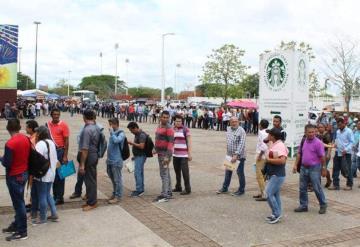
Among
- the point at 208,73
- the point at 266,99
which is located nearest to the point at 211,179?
the point at 266,99

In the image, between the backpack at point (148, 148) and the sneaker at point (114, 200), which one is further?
A: the backpack at point (148, 148)

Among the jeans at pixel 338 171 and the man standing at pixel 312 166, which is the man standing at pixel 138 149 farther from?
the jeans at pixel 338 171

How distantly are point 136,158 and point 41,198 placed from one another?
2.44 meters

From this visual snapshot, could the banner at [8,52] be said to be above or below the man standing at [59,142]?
above

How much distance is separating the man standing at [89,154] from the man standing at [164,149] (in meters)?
1.27

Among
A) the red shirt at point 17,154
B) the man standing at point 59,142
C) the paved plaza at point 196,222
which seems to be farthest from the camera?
the man standing at point 59,142

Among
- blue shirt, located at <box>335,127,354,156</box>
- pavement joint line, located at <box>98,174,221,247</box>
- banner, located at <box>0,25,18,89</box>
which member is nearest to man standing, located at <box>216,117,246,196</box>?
pavement joint line, located at <box>98,174,221,247</box>

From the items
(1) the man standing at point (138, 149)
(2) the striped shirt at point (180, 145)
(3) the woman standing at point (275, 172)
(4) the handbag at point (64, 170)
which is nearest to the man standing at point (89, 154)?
(4) the handbag at point (64, 170)

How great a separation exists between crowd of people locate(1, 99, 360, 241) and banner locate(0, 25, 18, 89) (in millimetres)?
30419

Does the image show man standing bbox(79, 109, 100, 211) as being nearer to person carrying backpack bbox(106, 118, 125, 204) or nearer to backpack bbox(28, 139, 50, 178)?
person carrying backpack bbox(106, 118, 125, 204)

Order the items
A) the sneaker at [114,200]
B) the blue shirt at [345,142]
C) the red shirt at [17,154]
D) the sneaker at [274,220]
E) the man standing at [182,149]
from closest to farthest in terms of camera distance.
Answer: the red shirt at [17,154]
the sneaker at [274,220]
the sneaker at [114,200]
the man standing at [182,149]
the blue shirt at [345,142]

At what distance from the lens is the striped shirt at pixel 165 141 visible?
862cm

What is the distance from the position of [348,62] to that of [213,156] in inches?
939

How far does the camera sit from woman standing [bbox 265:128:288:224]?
7262mm
